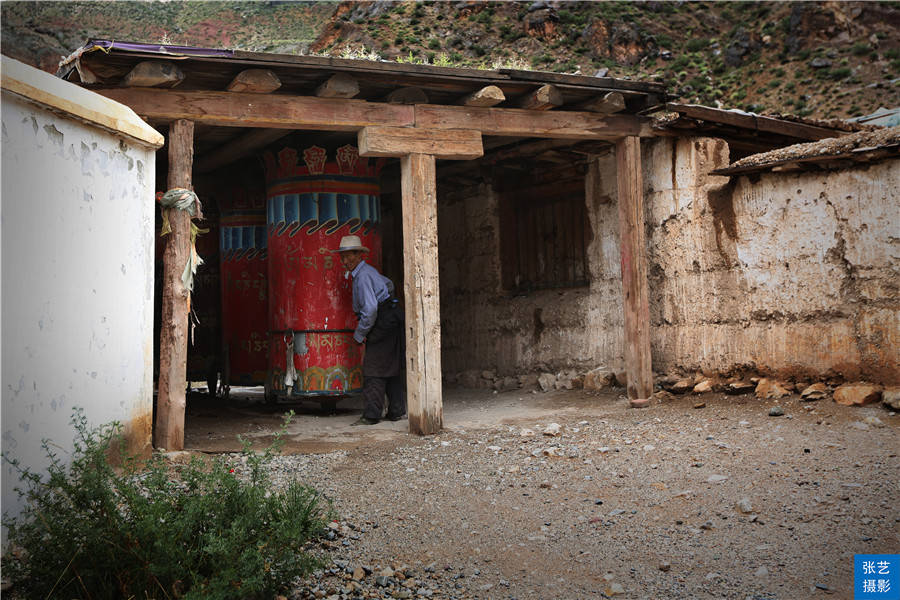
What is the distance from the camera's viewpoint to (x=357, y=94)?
6.33 meters

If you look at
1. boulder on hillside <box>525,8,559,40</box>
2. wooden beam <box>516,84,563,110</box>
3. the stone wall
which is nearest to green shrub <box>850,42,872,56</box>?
boulder on hillside <box>525,8,559,40</box>

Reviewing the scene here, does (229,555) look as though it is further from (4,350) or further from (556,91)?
(556,91)

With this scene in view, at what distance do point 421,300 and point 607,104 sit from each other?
2.40 metres

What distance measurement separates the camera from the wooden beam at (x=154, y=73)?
5379mm

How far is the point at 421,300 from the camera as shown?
6.38m

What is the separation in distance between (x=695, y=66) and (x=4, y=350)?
101 ft

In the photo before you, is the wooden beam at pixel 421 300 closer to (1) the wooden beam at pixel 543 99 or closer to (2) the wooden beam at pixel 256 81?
(1) the wooden beam at pixel 543 99

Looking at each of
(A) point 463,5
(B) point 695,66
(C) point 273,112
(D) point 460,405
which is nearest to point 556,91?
(C) point 273,112

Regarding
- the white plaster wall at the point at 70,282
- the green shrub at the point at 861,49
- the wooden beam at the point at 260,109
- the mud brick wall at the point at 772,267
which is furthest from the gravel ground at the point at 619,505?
the green shrub at the point at 861,49

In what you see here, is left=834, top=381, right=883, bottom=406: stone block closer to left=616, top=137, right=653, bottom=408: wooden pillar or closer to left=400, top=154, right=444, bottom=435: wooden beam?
left=616, top=137, right=653, bottom=408: wooden pillar

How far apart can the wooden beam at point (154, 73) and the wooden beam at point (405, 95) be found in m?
1.64

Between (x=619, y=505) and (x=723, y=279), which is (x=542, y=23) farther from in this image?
(x=619, y=505)

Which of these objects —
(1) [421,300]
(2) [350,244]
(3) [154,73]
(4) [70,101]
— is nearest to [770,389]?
(1) [421,300]

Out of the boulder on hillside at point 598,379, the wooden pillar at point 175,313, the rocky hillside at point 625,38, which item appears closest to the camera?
the wooden pillar at point 175,313
